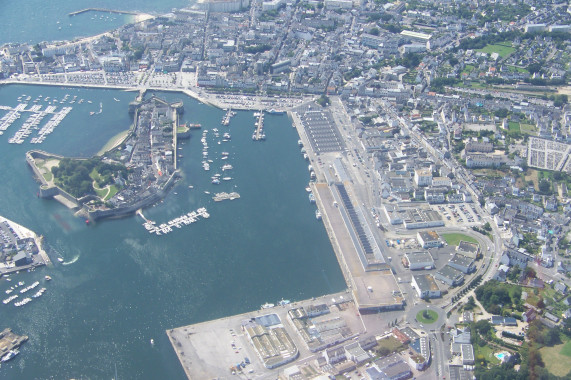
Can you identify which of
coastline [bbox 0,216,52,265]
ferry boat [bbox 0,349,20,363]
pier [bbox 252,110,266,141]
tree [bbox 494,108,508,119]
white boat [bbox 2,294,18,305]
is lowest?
ferry boat [bbox 0,349,20,363]

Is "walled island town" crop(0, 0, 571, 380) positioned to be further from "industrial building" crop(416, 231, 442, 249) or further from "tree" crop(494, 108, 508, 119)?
"tree" crop(494, 108, 508, 119)

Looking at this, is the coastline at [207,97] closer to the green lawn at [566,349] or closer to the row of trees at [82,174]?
the row of trees at [82,174]

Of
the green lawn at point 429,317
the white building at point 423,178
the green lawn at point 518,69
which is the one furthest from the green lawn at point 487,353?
the green lawn at point 518,69

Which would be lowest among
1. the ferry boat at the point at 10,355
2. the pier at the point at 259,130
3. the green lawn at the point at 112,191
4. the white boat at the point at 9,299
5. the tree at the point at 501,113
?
the ferry boat at the point at 10,355

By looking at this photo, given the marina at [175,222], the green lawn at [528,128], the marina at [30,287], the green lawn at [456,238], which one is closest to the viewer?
the marina at [30,287]

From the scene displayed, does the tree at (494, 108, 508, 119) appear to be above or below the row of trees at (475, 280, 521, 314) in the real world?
above

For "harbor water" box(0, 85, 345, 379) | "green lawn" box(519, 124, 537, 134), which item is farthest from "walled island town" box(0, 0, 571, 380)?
"harbor water" box(0, 85, 345, 379)
